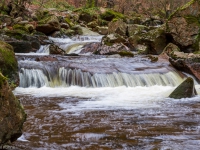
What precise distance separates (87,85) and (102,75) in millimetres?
820

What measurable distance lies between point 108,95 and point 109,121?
3.57 metres

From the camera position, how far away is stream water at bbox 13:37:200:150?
4.41 m

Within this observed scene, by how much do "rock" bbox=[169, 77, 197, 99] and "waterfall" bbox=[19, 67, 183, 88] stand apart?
8.83ft

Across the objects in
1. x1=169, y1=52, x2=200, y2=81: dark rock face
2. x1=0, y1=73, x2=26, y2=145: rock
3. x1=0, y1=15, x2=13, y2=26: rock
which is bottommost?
x1=0, y1=15, x2=13, y2=26: rock

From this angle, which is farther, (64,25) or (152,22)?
(152,22)

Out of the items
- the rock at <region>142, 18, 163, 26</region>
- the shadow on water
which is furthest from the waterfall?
the rock at <region>142, 18, 163, 26</region>

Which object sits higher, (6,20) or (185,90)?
(185,90)

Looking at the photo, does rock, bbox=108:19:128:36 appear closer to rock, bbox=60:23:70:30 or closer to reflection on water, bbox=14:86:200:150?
rock, bbox=60:23:70:30

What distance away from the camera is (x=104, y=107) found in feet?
23.3

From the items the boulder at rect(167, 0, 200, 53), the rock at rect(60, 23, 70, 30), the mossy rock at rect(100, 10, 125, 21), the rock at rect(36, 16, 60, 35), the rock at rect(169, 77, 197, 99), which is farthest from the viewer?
the mossy rock at rect(100, 10, 125, 21)

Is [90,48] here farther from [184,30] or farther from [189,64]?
[189,64]

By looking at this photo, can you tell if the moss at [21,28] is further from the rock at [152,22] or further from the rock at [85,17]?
the rock at [152,22]

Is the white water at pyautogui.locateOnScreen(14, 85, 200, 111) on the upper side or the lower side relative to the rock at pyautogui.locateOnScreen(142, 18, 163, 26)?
upper

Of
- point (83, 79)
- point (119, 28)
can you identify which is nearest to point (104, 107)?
point (83, 79)
